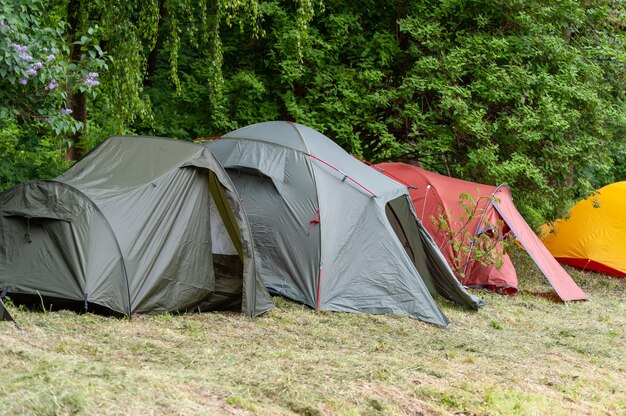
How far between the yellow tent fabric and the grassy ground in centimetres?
497

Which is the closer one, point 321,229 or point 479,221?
point 321,229

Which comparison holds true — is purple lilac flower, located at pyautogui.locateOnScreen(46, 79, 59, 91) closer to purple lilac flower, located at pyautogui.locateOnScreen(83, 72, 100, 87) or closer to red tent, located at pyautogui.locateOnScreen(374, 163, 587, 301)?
purple lilac flower, located at pyautogui.locateOnScreen(83, 72, 100, 87)

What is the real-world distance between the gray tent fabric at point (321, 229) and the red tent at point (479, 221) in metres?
1.90

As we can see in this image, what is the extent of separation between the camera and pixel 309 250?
891 cm

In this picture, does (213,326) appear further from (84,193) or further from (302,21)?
(302,21)

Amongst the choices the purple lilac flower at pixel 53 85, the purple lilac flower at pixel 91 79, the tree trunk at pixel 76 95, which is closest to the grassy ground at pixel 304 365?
the purple lilac flower at pixel 53 85

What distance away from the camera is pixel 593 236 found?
14.3 metres

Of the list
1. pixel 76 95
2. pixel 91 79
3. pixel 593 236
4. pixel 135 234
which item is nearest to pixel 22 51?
pixel 91 79

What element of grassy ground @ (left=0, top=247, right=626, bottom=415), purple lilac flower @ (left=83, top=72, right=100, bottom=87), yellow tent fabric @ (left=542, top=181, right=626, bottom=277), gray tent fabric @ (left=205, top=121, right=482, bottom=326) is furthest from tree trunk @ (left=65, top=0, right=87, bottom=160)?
yellow tent fabric @ (left=542, top=181, right=626, bottom=277)

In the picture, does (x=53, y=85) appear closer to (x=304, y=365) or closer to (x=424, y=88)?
(x=304, y=365)

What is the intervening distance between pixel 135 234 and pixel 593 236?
9.17 metres

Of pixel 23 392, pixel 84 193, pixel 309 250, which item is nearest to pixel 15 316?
pixel 84 193

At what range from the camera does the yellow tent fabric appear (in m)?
14.0

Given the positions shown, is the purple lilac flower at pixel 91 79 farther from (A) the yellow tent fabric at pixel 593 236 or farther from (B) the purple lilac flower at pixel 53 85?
(A) the yellow tent fabric at pixel 593 236
